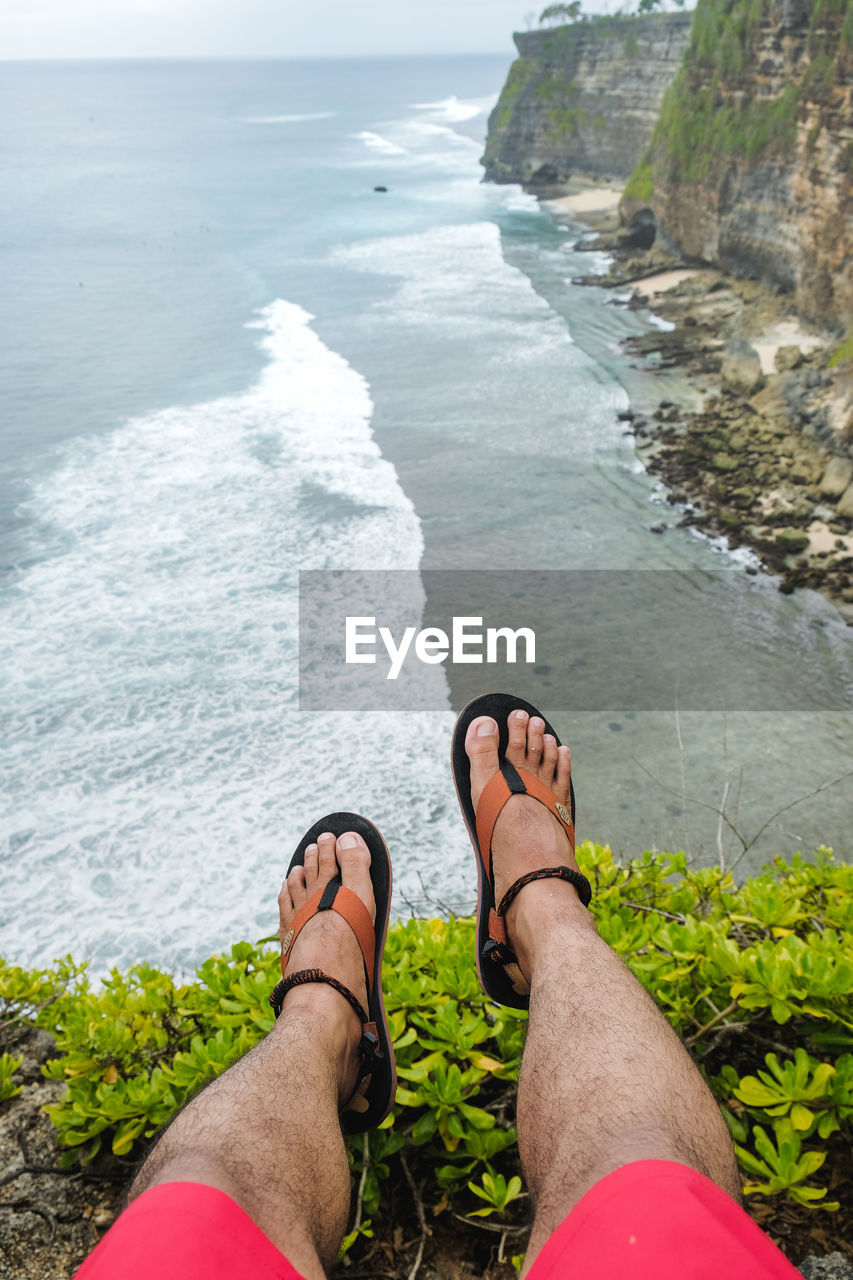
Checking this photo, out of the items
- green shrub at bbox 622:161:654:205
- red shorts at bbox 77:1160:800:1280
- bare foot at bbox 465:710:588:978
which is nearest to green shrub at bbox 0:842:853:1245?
bare foot at bbox 465:710:588:978

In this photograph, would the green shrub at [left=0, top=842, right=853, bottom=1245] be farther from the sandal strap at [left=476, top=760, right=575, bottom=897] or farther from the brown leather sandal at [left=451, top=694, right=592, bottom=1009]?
the sandal strap at [left=476, top=760, right=575, bottom=897]

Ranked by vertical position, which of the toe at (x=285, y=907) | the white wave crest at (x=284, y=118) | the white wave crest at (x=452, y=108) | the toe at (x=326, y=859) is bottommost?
the toe at (x=285, y=907)

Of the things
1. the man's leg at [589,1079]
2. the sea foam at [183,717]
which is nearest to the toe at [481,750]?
the man's leg at [589,1079]

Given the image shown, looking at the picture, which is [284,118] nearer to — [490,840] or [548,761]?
[548,761]

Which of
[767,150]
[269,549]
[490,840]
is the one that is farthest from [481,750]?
[767,150]

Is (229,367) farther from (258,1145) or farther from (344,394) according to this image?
(258,1145)

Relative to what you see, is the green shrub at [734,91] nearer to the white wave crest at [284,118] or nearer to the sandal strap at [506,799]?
the sandal strap at [506,799]

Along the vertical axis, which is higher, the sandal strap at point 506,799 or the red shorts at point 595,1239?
the red shorts at point 595,1239
